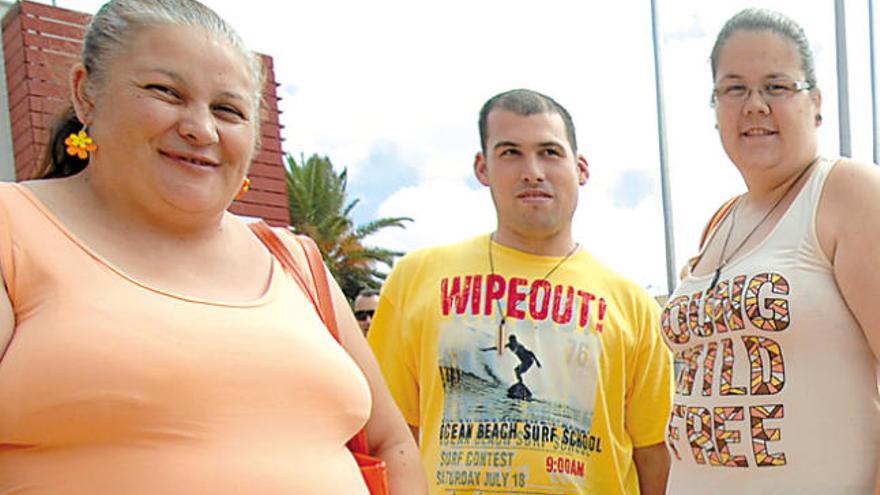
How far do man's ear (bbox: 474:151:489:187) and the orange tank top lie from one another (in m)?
1.41

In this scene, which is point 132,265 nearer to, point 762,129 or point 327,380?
point 327,380

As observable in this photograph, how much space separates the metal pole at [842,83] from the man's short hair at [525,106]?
4.57m

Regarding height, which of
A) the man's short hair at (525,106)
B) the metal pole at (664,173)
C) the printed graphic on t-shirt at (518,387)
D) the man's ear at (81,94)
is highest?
the metal pole at (664,173)

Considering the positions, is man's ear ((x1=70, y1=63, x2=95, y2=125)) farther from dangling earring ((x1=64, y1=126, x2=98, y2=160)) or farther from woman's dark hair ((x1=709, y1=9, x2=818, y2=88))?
woman's dark hair ((x1=709, y1=9, x2=818, y2=88))

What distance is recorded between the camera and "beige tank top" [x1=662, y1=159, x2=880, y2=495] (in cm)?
202

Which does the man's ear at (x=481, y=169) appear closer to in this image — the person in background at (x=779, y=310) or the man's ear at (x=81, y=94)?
the person in background at (x=779, y=310)

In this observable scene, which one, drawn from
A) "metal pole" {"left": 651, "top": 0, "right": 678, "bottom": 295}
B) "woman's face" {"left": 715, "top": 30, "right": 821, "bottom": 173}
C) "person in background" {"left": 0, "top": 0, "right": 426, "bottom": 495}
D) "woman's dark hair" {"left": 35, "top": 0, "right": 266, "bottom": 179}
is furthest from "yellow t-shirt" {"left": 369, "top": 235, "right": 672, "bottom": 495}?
"metal pole" {"left": 651, "top": 0, "right": 678, "bottom": 295}

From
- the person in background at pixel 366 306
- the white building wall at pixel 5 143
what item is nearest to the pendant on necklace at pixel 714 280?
the person in background at pixel 366 306

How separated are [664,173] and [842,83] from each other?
2.43 m

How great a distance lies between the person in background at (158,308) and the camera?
1.42m

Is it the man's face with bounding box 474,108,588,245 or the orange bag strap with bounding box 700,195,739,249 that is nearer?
the orange bag strap with bounding box 700,195,739,249

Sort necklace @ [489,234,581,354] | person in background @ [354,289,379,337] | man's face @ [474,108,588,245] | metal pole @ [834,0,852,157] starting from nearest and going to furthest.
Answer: necklace @ [489,234,581,354], man's face @ [474,108,588,245], person in background @ [354,289,379,337], metal pole @ [834,0,852,157]

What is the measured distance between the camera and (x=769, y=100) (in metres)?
2.30

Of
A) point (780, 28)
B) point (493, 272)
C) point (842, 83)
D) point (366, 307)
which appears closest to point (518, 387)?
point (493, 272)
